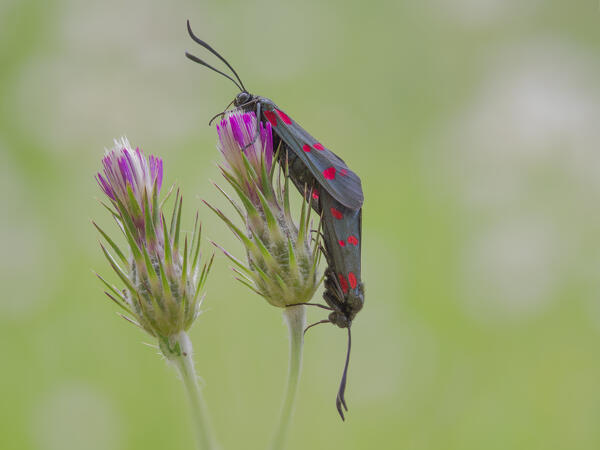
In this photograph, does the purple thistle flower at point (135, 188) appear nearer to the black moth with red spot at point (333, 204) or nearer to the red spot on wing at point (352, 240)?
the black moth with red spot at point (333, 204)

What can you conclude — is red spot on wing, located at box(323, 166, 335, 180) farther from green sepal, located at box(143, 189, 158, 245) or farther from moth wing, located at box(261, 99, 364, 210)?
green sepal, located at box(143, 189, 158, 245)

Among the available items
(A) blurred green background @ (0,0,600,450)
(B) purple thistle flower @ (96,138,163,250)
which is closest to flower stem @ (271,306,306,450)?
(B) purple thistle flower @ (96,138,163,250)

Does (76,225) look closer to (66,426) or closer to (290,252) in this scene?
(66,426)

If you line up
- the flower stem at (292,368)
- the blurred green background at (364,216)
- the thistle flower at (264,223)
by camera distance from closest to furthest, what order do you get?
the flower stem at (292,368) < the thistle flower at (264,223) < the blurred green background at (364,216)

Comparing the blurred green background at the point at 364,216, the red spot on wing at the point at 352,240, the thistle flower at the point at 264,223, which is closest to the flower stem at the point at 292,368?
the thistle flower at the point at 264,223

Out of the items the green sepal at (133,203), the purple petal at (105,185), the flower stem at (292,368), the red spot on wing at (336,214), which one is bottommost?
the flower stem at (292,368)

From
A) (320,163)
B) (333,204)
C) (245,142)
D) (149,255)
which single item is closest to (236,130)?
(245,142)

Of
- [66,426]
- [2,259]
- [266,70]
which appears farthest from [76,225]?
[266,70]
